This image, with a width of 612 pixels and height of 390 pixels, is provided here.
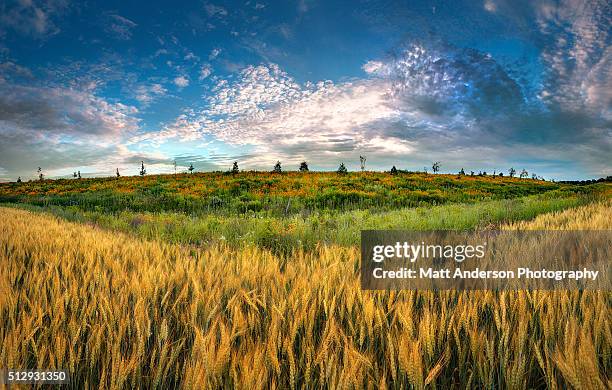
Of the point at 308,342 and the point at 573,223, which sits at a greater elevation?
the point at 308,342

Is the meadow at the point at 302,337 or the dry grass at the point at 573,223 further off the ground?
the meadow at the point at 302,337

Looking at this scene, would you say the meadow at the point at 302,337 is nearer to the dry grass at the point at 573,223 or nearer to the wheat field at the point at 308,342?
the wheat field at the point at 308,342

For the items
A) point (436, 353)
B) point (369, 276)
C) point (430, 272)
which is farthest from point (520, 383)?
point (369, 276)

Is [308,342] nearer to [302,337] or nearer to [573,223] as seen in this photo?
[302,337]

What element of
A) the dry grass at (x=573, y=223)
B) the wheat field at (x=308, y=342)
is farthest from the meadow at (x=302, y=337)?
the dry grass at (x=573, y=223)

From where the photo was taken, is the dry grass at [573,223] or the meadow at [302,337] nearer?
the meadow at [302,337]

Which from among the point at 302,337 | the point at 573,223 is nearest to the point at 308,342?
the point at 302,337

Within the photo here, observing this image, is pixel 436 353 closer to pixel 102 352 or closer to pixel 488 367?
pixel 488 367

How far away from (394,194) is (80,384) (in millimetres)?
21874

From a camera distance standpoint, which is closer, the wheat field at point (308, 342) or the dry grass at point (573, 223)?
the wheat field at point (308, 342)

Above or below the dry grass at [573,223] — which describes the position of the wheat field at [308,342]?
above

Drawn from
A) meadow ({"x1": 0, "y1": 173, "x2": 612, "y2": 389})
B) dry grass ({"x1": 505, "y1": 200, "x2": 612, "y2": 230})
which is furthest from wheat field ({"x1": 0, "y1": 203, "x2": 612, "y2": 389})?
dry grass ({"x1": 505, "y1": 200, "x2": 612, "y2": 230})

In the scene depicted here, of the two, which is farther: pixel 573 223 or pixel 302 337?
pixel 573 223

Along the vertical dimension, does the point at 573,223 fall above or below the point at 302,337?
below
